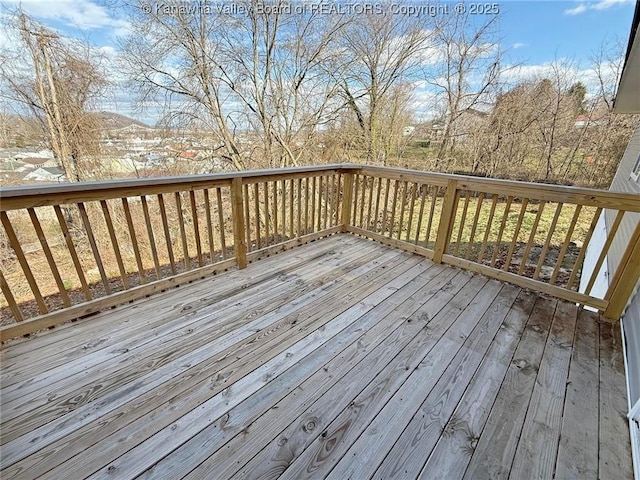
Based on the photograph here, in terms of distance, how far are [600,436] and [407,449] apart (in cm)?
92

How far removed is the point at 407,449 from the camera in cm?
124

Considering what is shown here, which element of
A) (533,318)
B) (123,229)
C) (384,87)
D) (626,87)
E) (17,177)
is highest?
(384,87)

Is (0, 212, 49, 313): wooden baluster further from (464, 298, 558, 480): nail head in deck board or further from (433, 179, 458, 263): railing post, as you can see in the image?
(433, 179, 458, 263): railing post

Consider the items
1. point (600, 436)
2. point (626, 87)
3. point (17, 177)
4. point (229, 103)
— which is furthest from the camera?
point (229, 103)

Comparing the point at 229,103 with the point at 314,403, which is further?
the point at 229,103

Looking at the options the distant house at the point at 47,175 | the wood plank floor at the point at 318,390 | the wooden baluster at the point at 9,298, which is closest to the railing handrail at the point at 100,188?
the wooden baluster at the point at 9,298

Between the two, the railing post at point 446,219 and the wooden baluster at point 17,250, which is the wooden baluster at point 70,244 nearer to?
the wooden baluster at point 17,250

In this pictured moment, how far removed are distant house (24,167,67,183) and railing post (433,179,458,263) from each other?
276 inches

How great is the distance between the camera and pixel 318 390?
1513 mm

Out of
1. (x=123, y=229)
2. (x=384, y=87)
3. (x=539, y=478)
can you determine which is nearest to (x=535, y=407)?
(x=539, y=478)

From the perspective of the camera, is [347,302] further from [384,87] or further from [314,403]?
[384,87]

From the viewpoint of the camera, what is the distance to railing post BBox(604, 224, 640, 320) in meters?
1.99

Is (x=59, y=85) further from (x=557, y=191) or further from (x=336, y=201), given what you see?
(x=557, y=191)

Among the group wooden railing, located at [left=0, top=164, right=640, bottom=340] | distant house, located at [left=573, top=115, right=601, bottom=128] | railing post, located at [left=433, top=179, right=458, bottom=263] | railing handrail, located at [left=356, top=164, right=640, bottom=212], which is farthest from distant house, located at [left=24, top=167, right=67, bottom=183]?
distant house, located at [left=573, top=115, right=601, bottom=128]
